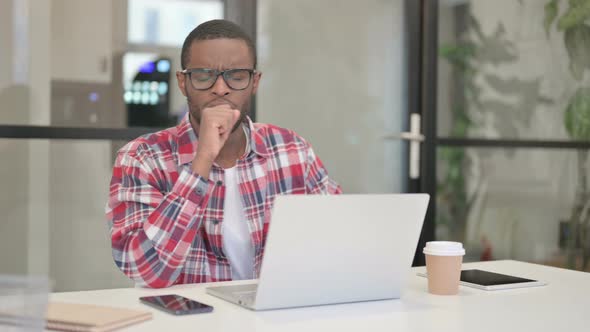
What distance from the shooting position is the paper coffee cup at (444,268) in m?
1.52

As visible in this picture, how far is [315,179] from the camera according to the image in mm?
2131

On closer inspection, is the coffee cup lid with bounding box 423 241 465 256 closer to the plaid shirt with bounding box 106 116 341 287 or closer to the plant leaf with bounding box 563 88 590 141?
the plaid shirt with bounding box 106 116 341 287

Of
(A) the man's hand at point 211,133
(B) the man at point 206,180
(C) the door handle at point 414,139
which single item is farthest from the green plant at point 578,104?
(A) the man's hand at point 211,133

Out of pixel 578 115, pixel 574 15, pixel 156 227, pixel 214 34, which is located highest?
pixel 574 15

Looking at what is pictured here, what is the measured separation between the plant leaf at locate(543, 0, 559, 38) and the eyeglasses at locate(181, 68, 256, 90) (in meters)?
2.42

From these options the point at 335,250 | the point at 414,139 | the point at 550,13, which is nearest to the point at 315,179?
the point at 335,250

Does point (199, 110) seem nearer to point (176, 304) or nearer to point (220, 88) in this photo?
point (220, 88)

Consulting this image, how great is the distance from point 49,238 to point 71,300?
1.53 meters

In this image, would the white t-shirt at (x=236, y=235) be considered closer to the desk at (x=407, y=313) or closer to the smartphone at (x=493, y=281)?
the desk at (x=407, y=313)

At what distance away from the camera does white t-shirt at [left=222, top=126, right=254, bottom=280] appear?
1878mm

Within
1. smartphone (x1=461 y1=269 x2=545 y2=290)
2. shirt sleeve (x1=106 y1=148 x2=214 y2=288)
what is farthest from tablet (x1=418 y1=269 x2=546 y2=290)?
shirt sleeve (x1=106 y1=148 x2=214 y2=288)

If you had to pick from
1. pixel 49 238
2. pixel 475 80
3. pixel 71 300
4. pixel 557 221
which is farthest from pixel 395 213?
pixel 557 221

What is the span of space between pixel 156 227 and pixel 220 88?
1.30 feet

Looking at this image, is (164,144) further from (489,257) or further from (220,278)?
(489,257)
